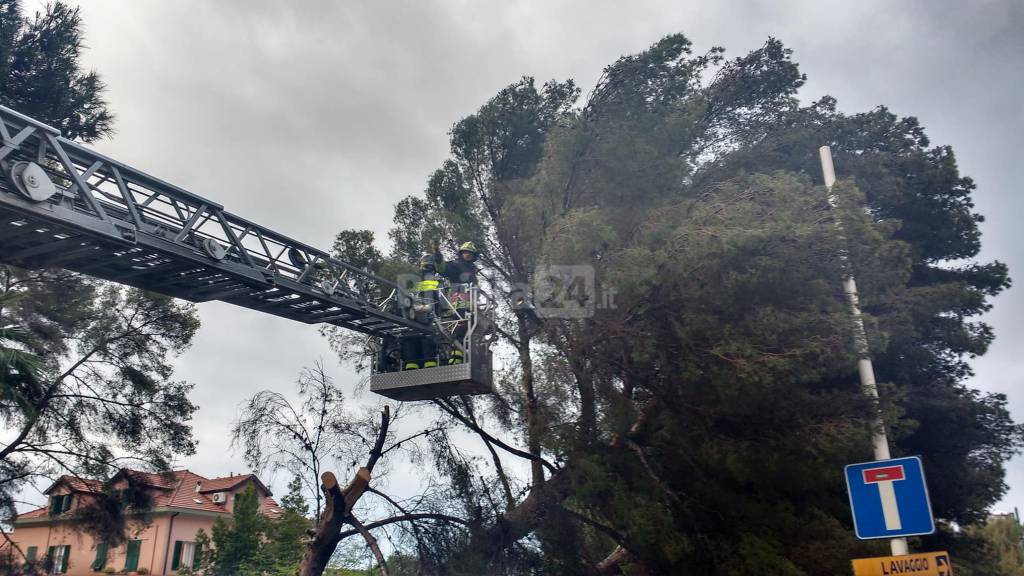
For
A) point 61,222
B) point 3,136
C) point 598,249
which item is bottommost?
point 61,222

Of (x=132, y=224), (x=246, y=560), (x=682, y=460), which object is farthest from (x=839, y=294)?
(x=246, y=560)

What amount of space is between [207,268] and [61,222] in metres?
1.97

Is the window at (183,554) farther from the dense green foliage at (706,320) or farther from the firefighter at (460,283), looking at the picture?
the firefighter at (460,283)

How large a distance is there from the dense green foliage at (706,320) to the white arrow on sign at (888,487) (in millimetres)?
4690

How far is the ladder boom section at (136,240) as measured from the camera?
7.73 meters

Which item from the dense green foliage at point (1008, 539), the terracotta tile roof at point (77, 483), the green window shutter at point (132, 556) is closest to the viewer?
the terracotta tile roof at point (77, 483)

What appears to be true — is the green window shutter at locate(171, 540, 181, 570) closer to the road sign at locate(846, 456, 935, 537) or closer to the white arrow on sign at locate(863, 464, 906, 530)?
the road sign at locate(846, 456, 935, 537)

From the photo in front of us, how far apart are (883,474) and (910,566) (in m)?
0.85

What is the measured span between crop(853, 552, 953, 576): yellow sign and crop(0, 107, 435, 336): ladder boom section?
7.80 meters

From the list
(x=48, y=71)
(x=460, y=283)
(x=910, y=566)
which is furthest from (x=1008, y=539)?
(x=48, y=71)

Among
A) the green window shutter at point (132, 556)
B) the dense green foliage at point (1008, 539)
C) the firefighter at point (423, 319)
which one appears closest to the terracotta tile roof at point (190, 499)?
the green window shutter at point (132, 556)

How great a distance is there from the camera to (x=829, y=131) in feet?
57.3

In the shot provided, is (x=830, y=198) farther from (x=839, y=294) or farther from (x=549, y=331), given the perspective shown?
(x=549, y=331)

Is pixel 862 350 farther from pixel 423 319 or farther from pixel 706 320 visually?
pixel 423 319
